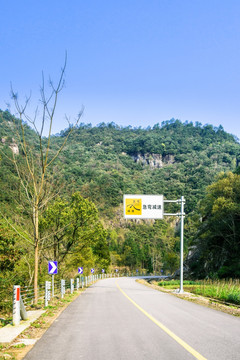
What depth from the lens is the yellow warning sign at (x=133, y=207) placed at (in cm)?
2817

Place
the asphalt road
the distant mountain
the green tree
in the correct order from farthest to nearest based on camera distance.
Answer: the distant mountain, the green tree, the asphalt road

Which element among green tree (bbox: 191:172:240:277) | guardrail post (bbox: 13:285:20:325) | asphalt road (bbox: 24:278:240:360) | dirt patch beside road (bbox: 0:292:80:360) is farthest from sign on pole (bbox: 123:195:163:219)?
guardrail post (bbox: 13:285:20:325)

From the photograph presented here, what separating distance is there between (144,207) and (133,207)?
86 cm

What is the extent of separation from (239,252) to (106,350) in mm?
43659

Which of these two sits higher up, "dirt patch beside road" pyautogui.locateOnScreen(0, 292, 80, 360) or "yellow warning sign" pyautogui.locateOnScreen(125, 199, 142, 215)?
"yellow warning sign" pyautogui.locateOnScreen(125, 199, 142, 215)

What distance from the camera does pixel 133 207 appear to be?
28312 millimetres

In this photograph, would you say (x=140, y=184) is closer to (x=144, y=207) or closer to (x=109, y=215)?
(x=109, y=215)

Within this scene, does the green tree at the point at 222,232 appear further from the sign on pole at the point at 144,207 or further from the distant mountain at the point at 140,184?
the distant mountain at the point at 140,184

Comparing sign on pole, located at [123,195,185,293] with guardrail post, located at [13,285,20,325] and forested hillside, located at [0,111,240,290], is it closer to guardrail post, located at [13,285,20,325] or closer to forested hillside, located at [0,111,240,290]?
forested hillside, located at [0,111,240,290]

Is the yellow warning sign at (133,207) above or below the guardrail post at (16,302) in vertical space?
above

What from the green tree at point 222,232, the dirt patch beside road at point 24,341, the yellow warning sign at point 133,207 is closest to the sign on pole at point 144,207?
the yellow warning sign at point 133,207

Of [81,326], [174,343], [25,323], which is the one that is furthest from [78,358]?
[25,323]

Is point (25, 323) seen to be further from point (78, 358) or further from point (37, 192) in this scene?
point (37, 192)

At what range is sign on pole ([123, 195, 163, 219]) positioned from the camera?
91.8 ft
